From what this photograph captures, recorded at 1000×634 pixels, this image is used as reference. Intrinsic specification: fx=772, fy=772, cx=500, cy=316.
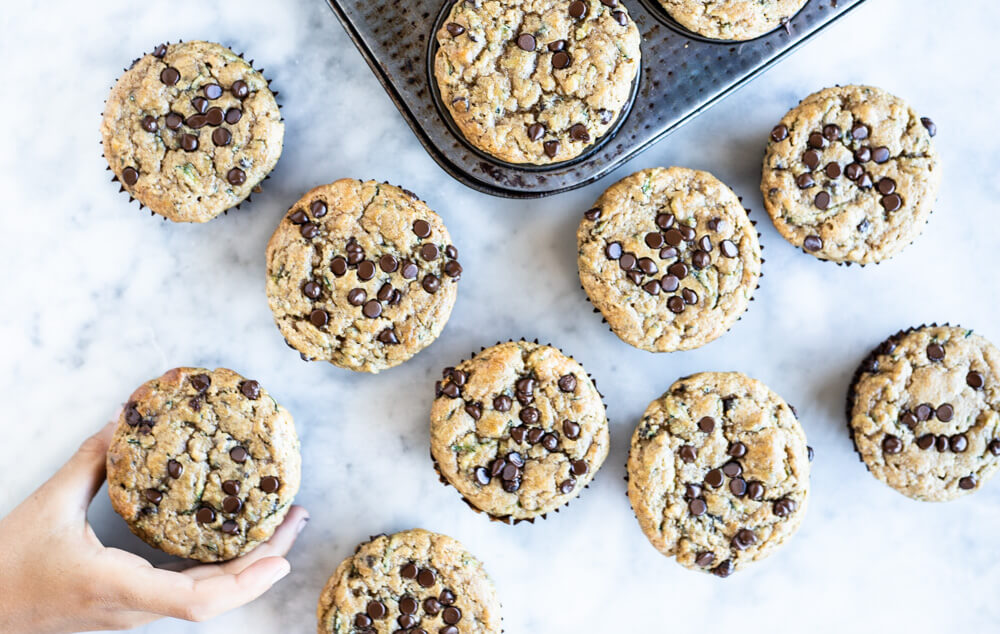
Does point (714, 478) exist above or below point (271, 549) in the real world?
above

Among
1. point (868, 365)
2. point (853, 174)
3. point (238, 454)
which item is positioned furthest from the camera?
point (868, 365)

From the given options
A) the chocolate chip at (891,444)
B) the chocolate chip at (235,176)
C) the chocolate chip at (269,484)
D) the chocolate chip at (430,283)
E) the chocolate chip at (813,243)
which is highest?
the chocolate chip at (235,176)

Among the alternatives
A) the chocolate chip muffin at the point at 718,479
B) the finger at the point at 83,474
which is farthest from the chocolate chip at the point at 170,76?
the chocolate chip muffin at the point at 718,479

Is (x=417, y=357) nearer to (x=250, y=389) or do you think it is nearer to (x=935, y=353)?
(x=250, y=389)

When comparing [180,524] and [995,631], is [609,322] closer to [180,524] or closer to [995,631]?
[180,524]

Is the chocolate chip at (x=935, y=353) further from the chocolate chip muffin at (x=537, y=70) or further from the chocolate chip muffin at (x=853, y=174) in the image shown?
the chocolate chip muffin at (x=537, y=70)

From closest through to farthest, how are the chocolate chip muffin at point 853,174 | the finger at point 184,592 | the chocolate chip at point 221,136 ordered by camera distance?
the finger at point 184,592 < the chocolate chip at point 221,136 < the chocolate chip muffin at point 853,174

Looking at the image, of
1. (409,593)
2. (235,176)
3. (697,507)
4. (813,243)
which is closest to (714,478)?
(697,507)

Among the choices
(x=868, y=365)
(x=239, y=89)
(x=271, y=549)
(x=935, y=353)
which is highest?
(x=239, y=89)

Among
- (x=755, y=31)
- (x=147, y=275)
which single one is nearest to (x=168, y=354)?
(x=147, y=275)
